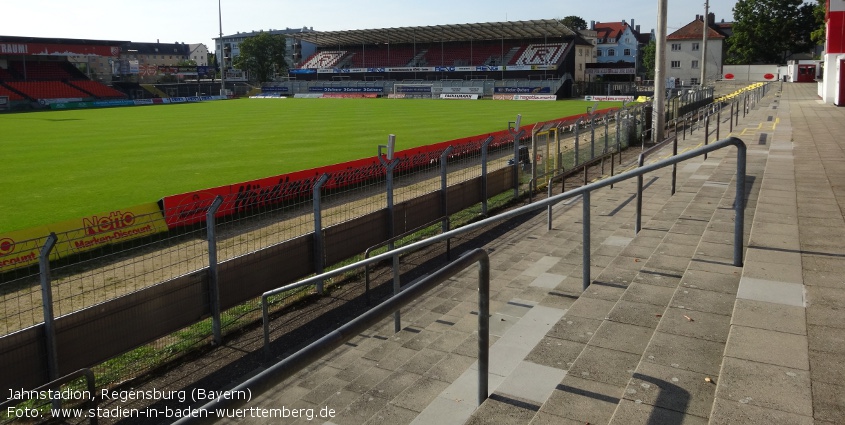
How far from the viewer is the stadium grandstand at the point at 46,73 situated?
65.4 metres

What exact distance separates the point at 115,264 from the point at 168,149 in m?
16.6

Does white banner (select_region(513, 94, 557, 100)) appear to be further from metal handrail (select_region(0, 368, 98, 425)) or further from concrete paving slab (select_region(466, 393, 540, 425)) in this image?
concrete paving slab (select_region(466, 393, 540, 425))

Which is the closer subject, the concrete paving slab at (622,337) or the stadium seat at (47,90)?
the concrete paving slab at (622,337)

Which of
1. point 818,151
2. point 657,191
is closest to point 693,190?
point 657,191

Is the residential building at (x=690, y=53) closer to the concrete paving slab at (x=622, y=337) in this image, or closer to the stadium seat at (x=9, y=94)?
the stadium seat at (x=9, y=94)

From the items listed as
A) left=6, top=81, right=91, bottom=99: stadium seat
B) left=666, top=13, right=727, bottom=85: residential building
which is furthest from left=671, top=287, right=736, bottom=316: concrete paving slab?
left=666, top=13, right=727, bottom=85: residential building

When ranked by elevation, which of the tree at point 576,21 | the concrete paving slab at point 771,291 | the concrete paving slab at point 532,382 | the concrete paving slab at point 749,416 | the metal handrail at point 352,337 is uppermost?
the tree at point 576,21

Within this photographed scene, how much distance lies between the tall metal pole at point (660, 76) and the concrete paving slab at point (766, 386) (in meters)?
21.5

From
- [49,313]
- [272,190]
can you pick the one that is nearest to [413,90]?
[272,190]

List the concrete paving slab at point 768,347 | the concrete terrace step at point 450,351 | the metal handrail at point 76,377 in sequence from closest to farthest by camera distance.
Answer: the concrete paving slab at point 768,347 < the concrete terrace step at point 450,351 < the metal handrail at point 76,377

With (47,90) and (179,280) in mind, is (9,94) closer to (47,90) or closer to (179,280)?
(47,90)

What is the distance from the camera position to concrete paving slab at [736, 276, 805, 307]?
4559 millimetres

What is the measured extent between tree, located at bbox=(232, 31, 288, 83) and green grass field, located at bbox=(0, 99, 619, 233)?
69.6m

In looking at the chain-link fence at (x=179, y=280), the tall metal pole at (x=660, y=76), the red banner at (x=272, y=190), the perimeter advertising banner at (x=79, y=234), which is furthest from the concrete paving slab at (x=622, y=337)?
the tall metal pole at (x=660, y=76)
